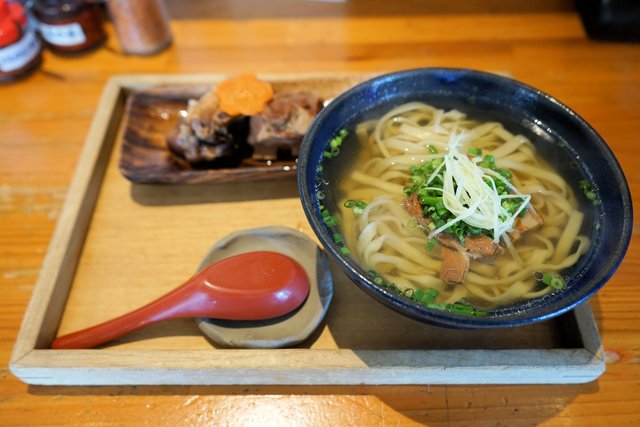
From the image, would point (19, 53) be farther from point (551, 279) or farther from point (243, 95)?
point (551, 279)

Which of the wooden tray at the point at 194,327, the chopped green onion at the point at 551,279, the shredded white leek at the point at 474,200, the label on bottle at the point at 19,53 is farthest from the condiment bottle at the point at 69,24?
the chopped green onion at the point at 551,279

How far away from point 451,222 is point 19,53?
2298mm

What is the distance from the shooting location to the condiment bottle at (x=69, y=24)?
2.39 m

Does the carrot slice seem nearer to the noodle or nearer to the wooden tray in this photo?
the wooden tray

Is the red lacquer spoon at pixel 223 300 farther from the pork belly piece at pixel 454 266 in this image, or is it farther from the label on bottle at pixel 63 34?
the label on bottle at pixel 63 34

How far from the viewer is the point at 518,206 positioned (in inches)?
56.1

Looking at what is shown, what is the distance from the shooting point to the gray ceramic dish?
1.42 meters

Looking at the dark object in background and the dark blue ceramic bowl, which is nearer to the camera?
the dark blue ceramic bowl

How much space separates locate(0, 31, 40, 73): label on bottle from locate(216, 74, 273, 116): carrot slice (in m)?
1.19

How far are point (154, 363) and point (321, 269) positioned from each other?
1.88ft

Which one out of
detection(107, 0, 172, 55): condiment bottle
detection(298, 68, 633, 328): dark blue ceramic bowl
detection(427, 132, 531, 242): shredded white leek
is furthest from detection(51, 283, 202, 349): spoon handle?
detection(107, 0, 172, 55): condiment bottle

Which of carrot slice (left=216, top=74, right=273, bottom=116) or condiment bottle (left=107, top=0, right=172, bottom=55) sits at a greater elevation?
condiment bottle (left=107, top=0, right=172, bottom=55)

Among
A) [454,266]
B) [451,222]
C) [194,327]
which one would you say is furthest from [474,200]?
[194,327]

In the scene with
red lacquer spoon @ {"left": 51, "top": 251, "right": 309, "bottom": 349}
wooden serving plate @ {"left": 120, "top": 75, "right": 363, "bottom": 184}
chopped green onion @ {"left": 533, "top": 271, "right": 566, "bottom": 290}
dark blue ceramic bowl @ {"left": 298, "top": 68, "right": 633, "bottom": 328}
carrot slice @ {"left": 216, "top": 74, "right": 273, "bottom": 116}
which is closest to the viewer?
dark blue ceramic bowl @ {"left": 298, "top": 68, "right": 633, "bottom": 328}
